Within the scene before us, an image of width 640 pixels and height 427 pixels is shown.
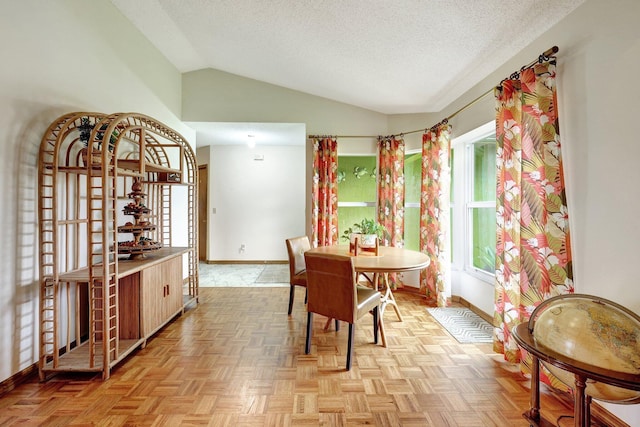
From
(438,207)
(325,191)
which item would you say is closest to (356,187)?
(325,191)

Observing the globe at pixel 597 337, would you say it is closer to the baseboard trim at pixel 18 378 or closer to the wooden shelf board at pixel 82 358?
the wooden shelf board at pixel 82 358

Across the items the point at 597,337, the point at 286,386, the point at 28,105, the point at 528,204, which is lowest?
the point at 286,386

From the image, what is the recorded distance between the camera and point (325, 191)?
4.19 metres

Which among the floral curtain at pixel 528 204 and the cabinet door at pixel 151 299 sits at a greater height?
the floral curtain at pixel 528 204

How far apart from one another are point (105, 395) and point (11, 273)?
3.21 feet

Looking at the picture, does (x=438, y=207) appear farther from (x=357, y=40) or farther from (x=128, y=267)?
(x=128, y=267)

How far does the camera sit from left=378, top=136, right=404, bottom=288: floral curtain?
4047 mm

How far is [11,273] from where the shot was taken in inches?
73.5

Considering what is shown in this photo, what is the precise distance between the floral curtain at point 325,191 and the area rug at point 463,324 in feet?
5.40

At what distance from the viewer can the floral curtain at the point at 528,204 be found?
5.94 feet

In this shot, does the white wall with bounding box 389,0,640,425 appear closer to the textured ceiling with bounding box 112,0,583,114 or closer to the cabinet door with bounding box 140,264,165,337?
the textured ceiling with bounding box 112,0,583,114

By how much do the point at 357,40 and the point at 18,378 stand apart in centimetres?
356

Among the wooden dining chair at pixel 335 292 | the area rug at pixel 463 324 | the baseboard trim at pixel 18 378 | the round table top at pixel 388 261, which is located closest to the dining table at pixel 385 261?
the round table top at pixel 388 261

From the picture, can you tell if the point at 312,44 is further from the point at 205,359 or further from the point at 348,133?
the point at 205,359
